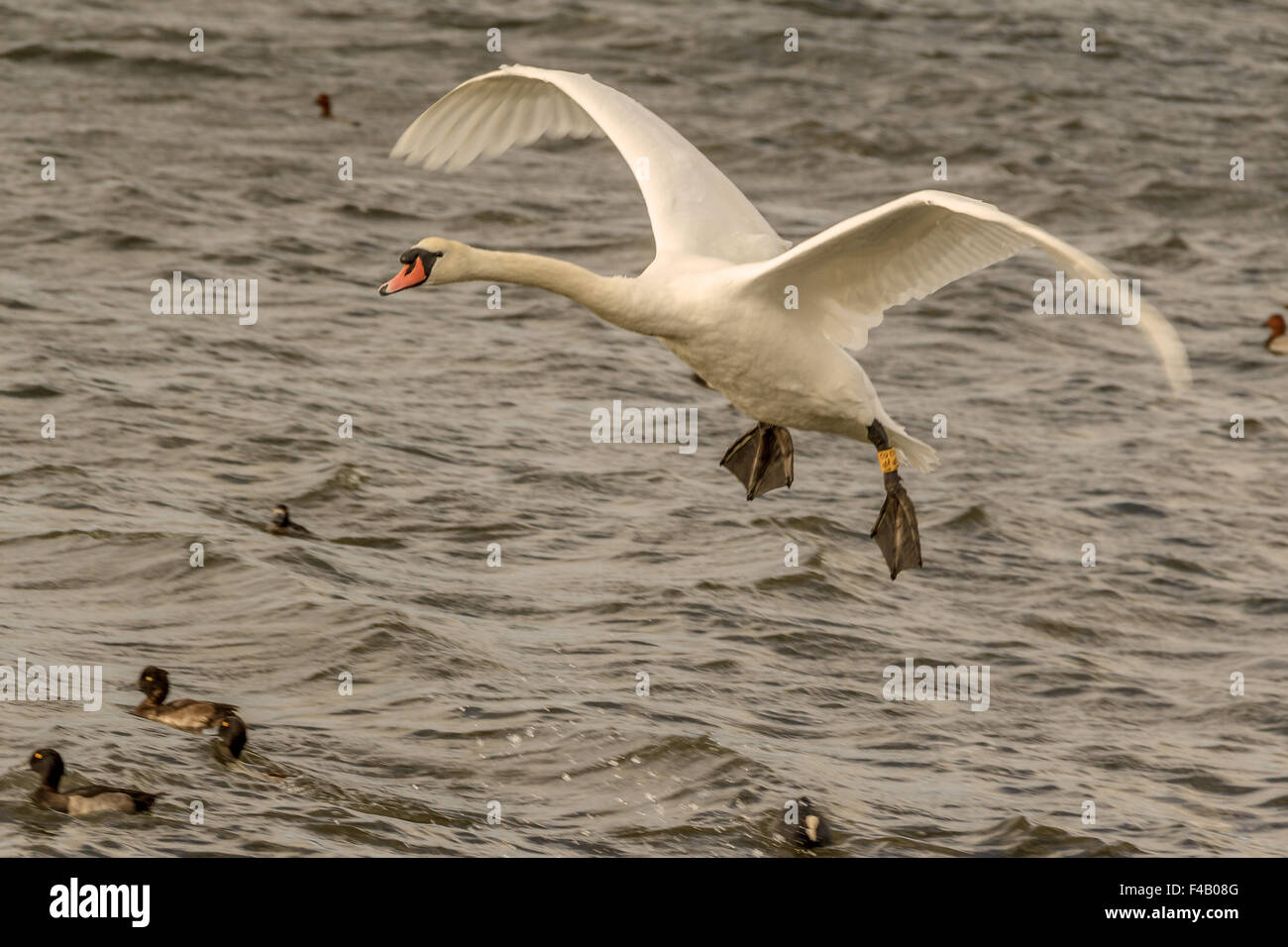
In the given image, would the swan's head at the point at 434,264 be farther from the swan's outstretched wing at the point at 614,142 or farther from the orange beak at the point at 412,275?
the swan's outstretched wing at the point at 614,142

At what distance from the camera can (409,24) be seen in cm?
2834

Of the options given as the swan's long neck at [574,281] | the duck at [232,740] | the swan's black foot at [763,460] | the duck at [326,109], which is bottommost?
the duck at [232,740]

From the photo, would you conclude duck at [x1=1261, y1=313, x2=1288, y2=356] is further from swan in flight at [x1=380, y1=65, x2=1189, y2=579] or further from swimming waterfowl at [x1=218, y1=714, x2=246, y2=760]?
swimming waterfowl at [x1=218, y1=714, x2=246, y2=760]

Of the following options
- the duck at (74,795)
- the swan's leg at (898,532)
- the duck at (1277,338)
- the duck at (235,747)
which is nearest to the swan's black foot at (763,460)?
the swan's leg at (898,532)

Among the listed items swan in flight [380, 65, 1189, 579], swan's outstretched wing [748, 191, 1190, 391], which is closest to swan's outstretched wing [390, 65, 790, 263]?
swan in flight [380, 65, 1189, 579]

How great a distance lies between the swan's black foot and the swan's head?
2.66 metres

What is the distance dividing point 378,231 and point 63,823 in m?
12.4

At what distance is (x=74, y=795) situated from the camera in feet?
32.7

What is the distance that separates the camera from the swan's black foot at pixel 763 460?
10.9 metres

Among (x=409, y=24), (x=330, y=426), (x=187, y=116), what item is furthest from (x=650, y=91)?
(x=330, y=426)

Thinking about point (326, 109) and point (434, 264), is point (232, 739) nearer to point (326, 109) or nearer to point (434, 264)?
point (434, 264)

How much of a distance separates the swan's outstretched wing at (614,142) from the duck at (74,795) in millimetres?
3434

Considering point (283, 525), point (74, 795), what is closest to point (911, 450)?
point (74, 795)
